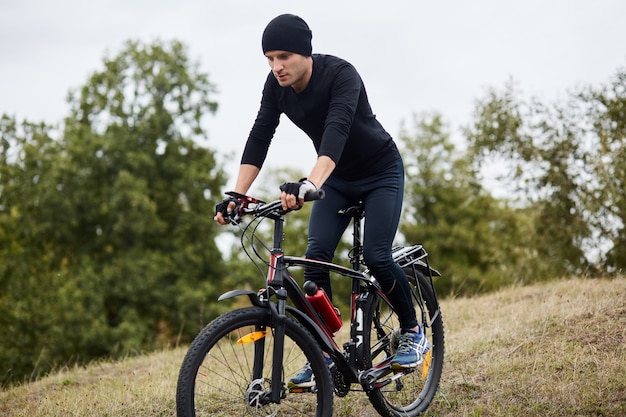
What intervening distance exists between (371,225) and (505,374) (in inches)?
75.0

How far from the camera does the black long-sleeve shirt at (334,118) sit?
393cm

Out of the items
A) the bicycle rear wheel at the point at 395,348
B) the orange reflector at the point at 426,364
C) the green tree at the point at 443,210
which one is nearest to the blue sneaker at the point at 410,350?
the bicycle rear wheel at the point at 395,348

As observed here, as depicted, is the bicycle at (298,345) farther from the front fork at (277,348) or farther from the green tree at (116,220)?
the green tree at (116,220)

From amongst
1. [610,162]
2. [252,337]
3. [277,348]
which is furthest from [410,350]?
[610,162]

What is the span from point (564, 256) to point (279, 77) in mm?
13240

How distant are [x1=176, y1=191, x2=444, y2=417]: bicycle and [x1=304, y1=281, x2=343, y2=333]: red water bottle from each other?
0.04m

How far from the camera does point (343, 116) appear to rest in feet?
12.7

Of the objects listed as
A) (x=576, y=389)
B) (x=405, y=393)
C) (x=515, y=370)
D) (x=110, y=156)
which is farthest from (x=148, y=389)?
(x=110, y=156)

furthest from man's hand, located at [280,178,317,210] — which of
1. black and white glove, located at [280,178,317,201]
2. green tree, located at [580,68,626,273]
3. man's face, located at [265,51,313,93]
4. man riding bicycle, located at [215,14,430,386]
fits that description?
green tree, located at [580,68,626,273]

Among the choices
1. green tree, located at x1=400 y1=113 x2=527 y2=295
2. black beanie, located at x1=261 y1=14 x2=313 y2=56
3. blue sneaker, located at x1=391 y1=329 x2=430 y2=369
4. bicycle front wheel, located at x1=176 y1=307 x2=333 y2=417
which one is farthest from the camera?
green tree, located at x1=400 y1=113 x2=527 y2=295

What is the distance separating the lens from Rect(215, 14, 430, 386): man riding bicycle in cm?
385

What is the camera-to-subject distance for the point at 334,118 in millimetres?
3848

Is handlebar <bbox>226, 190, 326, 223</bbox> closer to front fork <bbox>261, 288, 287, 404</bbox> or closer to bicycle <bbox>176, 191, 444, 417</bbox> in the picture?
bicycle <bbox>176, 191, 444, 417</bbox>

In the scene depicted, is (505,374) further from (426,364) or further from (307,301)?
(307,301)
